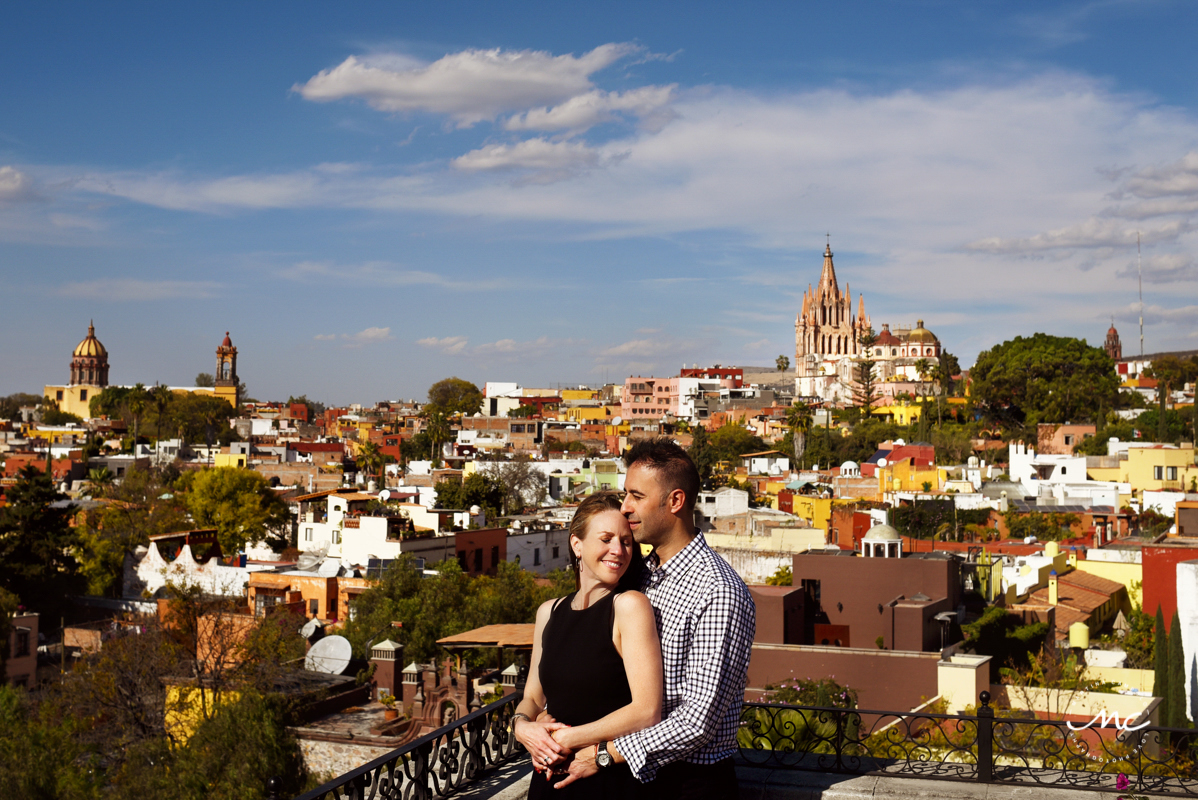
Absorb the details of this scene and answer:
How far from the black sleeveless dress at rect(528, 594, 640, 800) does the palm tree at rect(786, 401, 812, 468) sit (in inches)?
2172

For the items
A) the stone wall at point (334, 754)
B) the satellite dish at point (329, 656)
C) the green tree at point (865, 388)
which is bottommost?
the stone wall at point (334, 754)

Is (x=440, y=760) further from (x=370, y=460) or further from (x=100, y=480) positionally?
(x=370, y=460)

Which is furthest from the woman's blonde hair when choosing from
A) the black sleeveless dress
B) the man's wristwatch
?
the man's wristwatch

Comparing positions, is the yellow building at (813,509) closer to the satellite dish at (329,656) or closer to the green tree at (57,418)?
the satellite dish at (329,656)

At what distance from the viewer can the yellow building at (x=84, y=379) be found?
105m

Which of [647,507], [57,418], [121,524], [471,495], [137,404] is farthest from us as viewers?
[57,418]

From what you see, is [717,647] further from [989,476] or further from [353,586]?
[989,476]

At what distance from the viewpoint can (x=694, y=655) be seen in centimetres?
311

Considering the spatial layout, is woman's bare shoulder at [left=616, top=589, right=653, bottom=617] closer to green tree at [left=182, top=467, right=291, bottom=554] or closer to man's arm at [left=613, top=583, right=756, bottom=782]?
man's arm at [left=613, top=583, right=756, bottom=782]

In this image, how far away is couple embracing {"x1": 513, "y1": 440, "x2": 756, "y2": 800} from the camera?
303cm

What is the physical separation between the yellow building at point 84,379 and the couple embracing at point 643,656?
111 metres

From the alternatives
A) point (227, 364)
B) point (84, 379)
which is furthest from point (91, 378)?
point (227, 364)

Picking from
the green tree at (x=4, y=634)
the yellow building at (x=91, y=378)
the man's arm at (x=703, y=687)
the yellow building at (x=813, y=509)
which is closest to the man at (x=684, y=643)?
the man's arm at (x=703, y=687)

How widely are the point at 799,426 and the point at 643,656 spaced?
61242 millimetres
